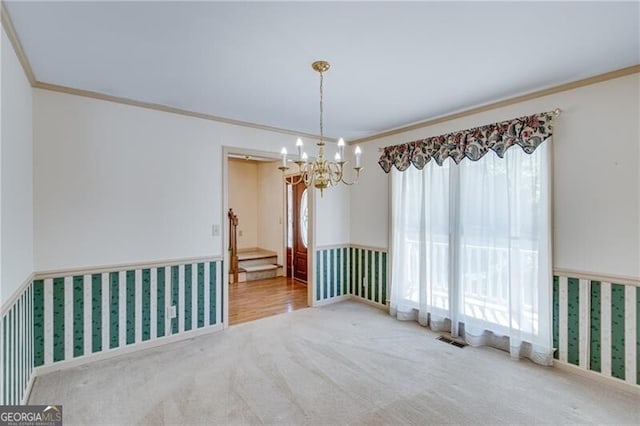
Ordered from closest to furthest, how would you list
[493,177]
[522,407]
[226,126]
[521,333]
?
[522,407] → [521,333] → [493,177] → [226,126]

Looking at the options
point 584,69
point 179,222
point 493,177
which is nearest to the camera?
point 584,69

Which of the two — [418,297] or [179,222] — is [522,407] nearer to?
[418,297]

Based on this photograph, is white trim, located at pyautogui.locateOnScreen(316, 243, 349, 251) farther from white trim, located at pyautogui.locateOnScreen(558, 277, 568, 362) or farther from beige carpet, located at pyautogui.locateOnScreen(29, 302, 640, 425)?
white trim, located at pyautogui.locateOnScreen(558, 277, 568, 362)

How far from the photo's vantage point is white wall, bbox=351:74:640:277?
247cm

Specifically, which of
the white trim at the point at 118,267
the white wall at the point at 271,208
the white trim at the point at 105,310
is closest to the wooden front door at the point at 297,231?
the white wall at the point at 271,208

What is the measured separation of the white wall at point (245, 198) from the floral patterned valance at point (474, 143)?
4.16 metres

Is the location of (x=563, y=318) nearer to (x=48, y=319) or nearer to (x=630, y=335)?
(x=630, y=335)

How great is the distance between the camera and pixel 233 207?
7348mm

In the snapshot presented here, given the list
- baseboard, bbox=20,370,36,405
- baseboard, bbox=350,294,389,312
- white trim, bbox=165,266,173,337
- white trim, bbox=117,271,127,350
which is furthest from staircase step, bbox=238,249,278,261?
baseboard, bbox=20,370,36,405

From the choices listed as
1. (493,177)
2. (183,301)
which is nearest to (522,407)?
(493,177)

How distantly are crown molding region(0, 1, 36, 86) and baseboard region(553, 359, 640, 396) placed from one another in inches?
189

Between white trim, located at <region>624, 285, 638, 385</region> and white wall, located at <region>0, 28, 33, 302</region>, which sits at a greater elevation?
white wall, located at <region>0, 28, 33, 302</region>

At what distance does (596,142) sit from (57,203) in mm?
4757

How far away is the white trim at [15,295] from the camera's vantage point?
1822 millimetres
